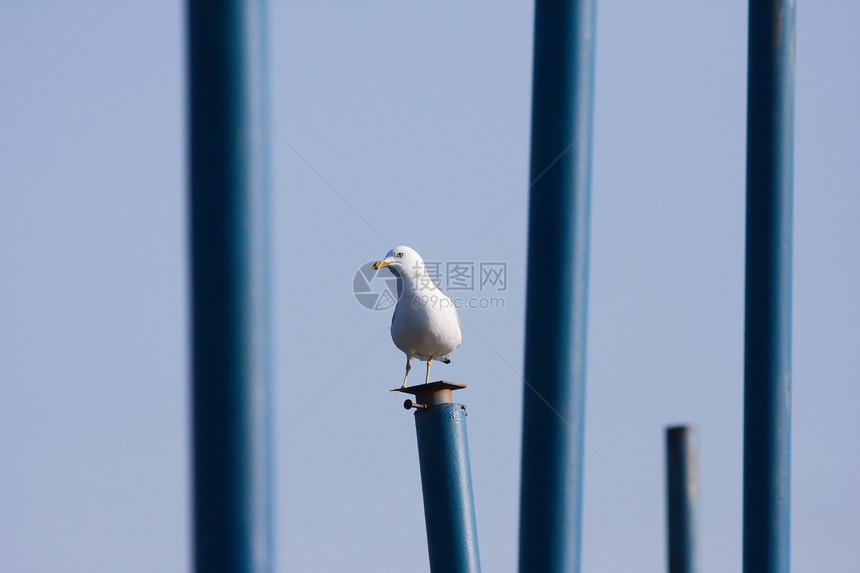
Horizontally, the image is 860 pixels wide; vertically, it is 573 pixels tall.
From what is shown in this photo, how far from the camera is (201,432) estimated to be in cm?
313

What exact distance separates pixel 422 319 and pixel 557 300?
123 centimetres

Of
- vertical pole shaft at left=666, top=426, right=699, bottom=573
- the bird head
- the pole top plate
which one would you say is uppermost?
the bird head

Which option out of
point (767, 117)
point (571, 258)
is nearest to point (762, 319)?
point (767, 117)

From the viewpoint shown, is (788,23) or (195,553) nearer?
(195,553)

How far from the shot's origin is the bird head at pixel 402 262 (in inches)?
305

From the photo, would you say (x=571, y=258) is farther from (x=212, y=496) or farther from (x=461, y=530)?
(x=212, y=496)

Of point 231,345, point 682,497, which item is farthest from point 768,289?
point 231,345

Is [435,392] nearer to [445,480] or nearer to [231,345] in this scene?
[445,480]

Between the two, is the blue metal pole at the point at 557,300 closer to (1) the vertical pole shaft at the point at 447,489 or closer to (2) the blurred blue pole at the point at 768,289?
(1) the vertical pole shaft at the point at 447,489

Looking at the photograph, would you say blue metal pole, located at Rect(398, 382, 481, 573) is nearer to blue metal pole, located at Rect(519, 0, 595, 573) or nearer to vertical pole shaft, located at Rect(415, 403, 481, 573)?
vertical pole shaft, located at Rect(415, 403, 481, 573)

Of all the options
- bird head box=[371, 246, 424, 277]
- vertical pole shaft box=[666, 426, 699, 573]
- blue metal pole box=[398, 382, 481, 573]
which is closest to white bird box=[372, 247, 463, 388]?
bird head box=[371, 246, 424, 277]

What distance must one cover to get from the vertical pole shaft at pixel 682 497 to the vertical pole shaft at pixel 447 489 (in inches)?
127

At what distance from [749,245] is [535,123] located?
2389 millimetres

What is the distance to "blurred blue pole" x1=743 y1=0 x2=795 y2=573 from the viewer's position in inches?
310
